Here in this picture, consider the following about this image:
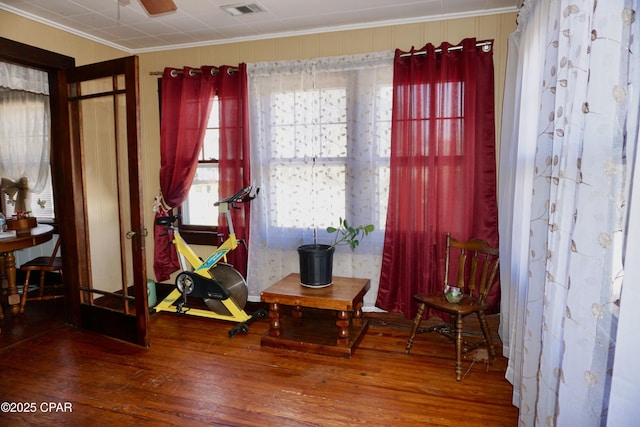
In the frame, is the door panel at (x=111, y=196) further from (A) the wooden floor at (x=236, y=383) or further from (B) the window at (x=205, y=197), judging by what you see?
(B) the window at (x=205, y=197)

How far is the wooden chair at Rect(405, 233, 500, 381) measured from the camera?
2730mm

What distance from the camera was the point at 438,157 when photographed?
3.24 m

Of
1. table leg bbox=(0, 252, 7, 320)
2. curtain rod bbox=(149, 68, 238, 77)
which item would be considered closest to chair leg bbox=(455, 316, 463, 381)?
curtain rod bbox=(149, 68, 238, 77)

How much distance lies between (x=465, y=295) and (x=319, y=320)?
4.17 ft

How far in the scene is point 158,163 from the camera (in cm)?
418

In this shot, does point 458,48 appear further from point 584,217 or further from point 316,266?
point 584,217

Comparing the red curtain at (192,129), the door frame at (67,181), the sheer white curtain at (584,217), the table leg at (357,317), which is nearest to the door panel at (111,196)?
the door frame at (67,181)

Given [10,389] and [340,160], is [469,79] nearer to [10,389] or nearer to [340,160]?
[340,160]

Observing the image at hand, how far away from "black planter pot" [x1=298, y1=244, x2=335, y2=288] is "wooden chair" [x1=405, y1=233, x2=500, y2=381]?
73 cm

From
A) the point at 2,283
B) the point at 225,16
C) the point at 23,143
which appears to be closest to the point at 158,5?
the point at 225,16

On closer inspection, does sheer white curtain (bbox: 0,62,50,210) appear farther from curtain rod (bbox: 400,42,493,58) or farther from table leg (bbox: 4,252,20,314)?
curtain rod (bbox: 400,42,493,58)

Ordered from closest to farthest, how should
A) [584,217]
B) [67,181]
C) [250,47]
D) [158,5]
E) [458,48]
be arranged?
[584,217], [158,5], [458,48], [67,181], [250,47]

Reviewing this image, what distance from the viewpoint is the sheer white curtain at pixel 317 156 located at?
345cm

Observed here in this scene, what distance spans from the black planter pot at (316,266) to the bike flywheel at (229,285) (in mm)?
604
